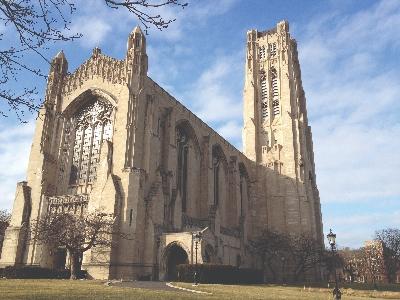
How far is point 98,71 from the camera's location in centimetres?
3991

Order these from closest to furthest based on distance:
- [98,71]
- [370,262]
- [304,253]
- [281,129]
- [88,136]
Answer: [88,136] < [98,71] < [304,253] < [281,129] < [370,262]

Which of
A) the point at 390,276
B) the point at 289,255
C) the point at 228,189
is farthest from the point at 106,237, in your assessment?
the point at 390,276

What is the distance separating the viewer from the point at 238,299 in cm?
1376

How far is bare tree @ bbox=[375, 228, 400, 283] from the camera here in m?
66.0

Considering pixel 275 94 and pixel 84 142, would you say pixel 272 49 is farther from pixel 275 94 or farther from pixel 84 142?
pixel 84 142

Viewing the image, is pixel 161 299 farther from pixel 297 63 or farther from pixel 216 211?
pixel 297 63

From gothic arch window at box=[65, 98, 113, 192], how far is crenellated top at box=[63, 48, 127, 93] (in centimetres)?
239

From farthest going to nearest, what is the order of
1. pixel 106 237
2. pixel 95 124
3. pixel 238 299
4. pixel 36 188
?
pixel 95 124, pixel 36 188, pixel 106 237, pixel 238 299

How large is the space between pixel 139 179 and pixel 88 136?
33.2 ft

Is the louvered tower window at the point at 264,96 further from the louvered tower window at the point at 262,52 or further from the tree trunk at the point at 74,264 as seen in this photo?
the tree trunk at the point at 74,264

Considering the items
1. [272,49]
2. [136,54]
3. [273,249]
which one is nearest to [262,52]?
[272,49]

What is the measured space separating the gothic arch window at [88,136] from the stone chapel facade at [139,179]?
109mm

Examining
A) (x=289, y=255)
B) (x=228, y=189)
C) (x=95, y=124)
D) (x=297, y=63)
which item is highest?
(x=297, y=63)

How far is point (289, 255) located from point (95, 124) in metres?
30.4
